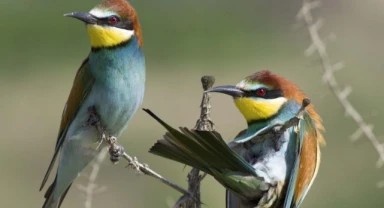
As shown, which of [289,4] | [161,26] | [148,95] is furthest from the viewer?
[289,4]

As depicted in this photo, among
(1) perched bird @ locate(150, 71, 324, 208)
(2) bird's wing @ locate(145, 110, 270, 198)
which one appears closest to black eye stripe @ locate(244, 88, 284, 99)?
(1) perched bird @ locate(150, 71, 324, 208)

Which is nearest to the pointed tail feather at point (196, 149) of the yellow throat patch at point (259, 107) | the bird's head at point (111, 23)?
the yellow throat patch at point (259, 107)

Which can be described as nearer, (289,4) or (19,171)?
(19,171)

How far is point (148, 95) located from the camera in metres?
7.29

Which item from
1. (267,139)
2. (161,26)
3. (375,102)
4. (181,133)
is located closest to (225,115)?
(375,102)

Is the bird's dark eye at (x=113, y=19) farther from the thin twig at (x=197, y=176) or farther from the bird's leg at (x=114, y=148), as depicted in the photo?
the thin twig at (x=197, y=176)

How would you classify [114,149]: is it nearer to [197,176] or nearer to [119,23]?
[197,176]

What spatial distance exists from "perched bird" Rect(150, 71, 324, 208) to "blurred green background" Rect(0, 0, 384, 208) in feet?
7.95

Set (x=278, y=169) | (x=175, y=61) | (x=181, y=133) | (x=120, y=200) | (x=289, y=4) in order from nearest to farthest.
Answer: (x=181, y=133)
(x=278, y=169)
(x=120, y=200)
(x=175, y=61)
(x=289, y=4)

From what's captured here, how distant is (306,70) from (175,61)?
1145 millimetres

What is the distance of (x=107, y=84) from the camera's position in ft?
9.76

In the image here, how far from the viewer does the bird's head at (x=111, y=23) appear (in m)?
2.87

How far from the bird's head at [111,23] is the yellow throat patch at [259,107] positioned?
1.62 ft

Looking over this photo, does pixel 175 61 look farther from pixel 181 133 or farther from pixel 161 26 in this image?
pixel 181 133
